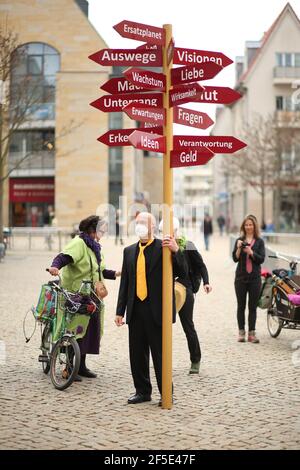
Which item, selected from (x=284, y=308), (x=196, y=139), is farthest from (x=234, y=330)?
(x=196, y=139)

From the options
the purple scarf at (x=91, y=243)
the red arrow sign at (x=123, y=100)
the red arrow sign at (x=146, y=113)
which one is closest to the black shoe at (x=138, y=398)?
the purple scarf at (x=91, y=243)

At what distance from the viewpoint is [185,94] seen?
6.90 metres

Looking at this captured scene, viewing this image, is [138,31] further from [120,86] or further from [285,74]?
[285,74]

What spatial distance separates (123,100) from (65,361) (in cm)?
273

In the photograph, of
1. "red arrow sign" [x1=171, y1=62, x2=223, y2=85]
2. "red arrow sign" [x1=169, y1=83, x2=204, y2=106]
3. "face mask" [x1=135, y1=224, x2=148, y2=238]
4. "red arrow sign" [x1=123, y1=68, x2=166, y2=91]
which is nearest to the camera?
"red arrow sign" [x1=171, y1=62, x2=223, y2=85]

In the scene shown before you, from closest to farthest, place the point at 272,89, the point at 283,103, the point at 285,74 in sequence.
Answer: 1. the point at 285,74
2. the point at 283,103
3. the point at 272,89

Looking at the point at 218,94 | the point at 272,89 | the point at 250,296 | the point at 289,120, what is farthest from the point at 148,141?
the point at 272,89

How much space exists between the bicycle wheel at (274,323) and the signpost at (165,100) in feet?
14.6

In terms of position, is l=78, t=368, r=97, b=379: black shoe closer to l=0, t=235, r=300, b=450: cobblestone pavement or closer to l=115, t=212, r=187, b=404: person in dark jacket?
l=0, t=235, r=300, b=450: cobblestone pavement

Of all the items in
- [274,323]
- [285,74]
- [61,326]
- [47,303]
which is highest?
[285,74]

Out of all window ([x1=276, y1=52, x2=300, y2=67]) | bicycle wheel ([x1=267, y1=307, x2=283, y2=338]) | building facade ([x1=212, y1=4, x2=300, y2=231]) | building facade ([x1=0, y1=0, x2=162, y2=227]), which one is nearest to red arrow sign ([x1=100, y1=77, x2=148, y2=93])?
bicycle wheel ([x1=267, y1=307, x2=283, y2=338])

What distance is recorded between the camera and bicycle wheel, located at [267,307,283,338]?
11202 millimetres

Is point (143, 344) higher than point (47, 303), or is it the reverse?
point (47, 303)

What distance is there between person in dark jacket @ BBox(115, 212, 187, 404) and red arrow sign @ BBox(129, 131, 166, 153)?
0.62m
